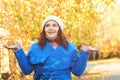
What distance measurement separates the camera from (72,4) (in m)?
10.2

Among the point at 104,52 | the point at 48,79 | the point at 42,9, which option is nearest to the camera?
the point at 48,79

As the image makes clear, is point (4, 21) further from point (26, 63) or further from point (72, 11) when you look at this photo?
point (26, 63)

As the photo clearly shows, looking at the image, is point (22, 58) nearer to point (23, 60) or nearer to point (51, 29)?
point (23, 60)

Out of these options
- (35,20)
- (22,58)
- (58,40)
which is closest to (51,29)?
(58,40)

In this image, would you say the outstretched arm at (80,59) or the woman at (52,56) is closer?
the woman at (52,56)

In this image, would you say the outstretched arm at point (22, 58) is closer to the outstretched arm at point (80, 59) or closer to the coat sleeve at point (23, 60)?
the coat sleeve at point (23, 60)

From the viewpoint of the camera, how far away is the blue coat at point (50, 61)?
5055 millimetres

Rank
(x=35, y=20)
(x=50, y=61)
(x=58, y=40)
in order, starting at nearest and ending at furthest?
(x=50, y=61) → (x=58, y=40) → (x=35, y=20)

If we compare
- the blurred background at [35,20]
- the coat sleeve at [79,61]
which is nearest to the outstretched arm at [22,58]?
the coat sleeve at [79,61]

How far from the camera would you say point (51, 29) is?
5.14 metres

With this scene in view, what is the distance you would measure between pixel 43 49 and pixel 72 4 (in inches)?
203

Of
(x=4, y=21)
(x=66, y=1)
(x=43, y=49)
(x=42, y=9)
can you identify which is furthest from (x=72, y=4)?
(x=43, y=49)

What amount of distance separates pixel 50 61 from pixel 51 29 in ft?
1.16

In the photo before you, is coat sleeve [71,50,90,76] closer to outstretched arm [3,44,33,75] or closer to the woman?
the woman
